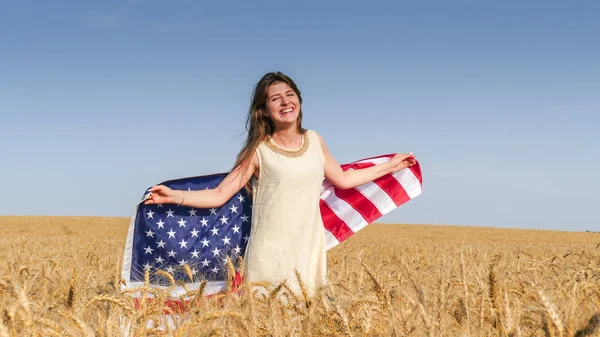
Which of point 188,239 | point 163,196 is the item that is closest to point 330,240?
point 188,239

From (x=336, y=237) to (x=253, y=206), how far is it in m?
1.11

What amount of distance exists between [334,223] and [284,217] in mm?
1094

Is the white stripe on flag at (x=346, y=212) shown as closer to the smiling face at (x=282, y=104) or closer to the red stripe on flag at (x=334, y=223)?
the red stripe on flag at (x=334, y=223)

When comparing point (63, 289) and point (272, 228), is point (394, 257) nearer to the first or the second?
point (272, 228)

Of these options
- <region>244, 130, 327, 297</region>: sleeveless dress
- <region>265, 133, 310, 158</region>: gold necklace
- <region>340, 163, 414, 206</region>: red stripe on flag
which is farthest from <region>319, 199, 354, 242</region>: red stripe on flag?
<region>265, 133, 310, 158</region>: gold necklace

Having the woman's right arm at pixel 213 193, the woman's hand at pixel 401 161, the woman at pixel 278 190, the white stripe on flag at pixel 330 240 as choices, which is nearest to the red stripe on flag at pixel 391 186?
the woman's hand at pixel 401 161

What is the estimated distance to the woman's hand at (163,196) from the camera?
150 inches

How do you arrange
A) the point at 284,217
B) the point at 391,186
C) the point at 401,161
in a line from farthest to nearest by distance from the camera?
the point at 391,186, the point at 401,161, the point at 284,217

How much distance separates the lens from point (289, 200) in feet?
12.6

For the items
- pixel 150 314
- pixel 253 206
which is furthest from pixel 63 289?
pixel 253 206

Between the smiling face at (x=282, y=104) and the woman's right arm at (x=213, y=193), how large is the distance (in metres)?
0.32

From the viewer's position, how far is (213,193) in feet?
12.9

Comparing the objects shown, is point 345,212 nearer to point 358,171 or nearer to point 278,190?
point 358,171

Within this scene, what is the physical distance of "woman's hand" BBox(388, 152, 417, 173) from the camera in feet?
15.9
